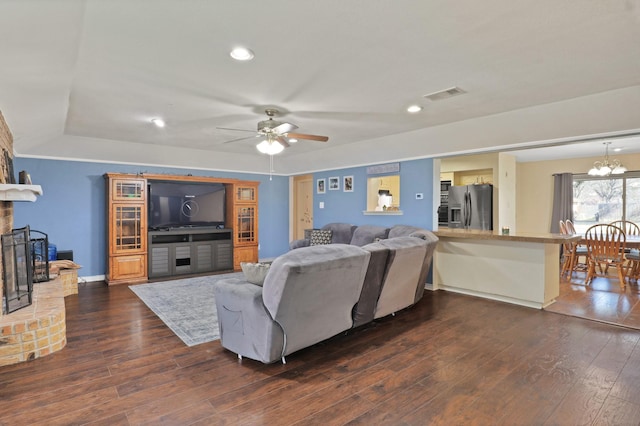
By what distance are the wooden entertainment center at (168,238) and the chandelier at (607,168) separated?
6730 mm

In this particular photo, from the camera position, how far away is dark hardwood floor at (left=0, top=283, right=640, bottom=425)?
211cm

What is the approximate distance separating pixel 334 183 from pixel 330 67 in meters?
4.52

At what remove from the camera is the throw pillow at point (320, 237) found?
6855mm

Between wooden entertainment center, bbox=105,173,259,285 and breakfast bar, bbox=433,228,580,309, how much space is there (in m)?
3.96

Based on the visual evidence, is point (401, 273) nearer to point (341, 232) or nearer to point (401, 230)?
point (401, 230)

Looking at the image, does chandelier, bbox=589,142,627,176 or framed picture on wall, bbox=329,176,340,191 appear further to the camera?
framed picture on wall, bbox=329,176,340,191

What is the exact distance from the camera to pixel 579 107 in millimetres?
3656

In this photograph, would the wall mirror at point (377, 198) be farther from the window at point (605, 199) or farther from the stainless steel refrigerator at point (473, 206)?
the window at point (605, 199)

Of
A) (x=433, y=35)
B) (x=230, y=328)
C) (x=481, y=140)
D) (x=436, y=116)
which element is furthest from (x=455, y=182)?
(x=230, y=328)

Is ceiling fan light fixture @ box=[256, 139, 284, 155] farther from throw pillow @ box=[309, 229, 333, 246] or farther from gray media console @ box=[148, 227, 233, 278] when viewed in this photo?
gray media console @ box=[148, 227, 233, 278]

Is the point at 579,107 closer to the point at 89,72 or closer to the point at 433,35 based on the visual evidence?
the point at 433,35

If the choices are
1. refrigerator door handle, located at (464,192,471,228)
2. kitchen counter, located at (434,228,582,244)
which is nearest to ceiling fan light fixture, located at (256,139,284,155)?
kitchen counter, located at (434,228,582,244)

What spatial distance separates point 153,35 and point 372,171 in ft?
15.4

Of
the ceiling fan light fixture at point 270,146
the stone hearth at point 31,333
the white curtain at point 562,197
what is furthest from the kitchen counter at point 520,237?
the stone hearth at point 31,333
